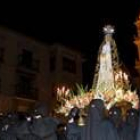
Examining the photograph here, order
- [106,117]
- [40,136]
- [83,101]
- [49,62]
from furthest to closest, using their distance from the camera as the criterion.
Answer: [49,62] → [83,101] → [40,136] → [106,117]

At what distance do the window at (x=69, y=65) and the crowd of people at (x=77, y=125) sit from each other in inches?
1192

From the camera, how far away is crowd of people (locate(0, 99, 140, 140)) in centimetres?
1011

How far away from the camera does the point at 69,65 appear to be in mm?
45062

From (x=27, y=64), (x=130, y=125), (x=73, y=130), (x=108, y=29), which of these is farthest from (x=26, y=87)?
(x=130, y=125)

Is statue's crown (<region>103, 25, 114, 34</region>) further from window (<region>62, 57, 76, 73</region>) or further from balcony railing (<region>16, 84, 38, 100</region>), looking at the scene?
window (<region>62, 57, 76, 73</region>)

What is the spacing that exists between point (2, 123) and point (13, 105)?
26.0m

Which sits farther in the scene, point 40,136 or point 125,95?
point 125,95

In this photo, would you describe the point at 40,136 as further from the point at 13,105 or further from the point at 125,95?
the point at 13,105

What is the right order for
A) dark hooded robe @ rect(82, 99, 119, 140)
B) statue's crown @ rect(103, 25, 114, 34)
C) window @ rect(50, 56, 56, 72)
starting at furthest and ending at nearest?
window @ rect(50, 56, 56, 72) < statue's crown @ rect(103, 25, 114, 34) < dark hooded robe @ rect(82, 99, 119, 140)

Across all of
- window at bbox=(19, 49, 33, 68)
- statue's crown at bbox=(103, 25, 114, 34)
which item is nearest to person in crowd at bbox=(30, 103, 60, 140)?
statue's crown at bbox=(103, 25, 114, 34)

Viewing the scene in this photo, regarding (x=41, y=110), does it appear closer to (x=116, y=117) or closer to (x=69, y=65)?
(x=116, y=117)

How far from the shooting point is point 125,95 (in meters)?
21.5

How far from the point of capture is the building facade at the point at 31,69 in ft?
128

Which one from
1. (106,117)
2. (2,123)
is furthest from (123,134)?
(2,123)
